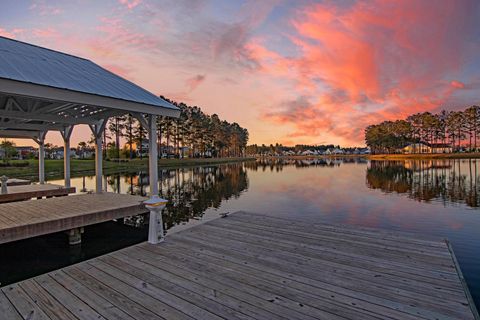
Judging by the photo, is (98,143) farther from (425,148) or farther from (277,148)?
(277,148)

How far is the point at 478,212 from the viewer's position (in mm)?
11125

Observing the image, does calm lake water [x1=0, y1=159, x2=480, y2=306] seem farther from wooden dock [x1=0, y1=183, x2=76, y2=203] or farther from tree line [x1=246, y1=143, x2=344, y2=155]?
tree line [x1=246, y1=143, x2=344, y2=155]

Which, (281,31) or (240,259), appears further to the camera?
(281,31)

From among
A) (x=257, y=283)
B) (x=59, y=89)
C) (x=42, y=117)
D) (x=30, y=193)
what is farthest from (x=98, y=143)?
(x=257, y=283)

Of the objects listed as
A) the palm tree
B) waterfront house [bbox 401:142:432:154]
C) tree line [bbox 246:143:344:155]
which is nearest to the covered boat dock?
the palm tree

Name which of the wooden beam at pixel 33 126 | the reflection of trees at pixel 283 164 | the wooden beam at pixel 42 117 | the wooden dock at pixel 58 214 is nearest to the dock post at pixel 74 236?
the wooden dock at pixel 58 214

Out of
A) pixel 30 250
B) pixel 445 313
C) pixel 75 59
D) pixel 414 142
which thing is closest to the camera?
pixel 445 313

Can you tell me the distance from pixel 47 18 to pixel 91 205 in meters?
10.7

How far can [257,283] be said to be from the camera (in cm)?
350

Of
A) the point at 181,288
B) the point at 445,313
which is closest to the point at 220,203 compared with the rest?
the point at 181,288

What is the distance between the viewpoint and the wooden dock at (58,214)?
18.5ft

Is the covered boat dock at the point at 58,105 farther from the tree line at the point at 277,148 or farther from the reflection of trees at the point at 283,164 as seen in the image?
the tree line at the point at 277,148

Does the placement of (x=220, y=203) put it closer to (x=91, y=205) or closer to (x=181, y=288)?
(x=91, y=205)

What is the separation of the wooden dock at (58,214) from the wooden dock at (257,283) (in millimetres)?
2691
